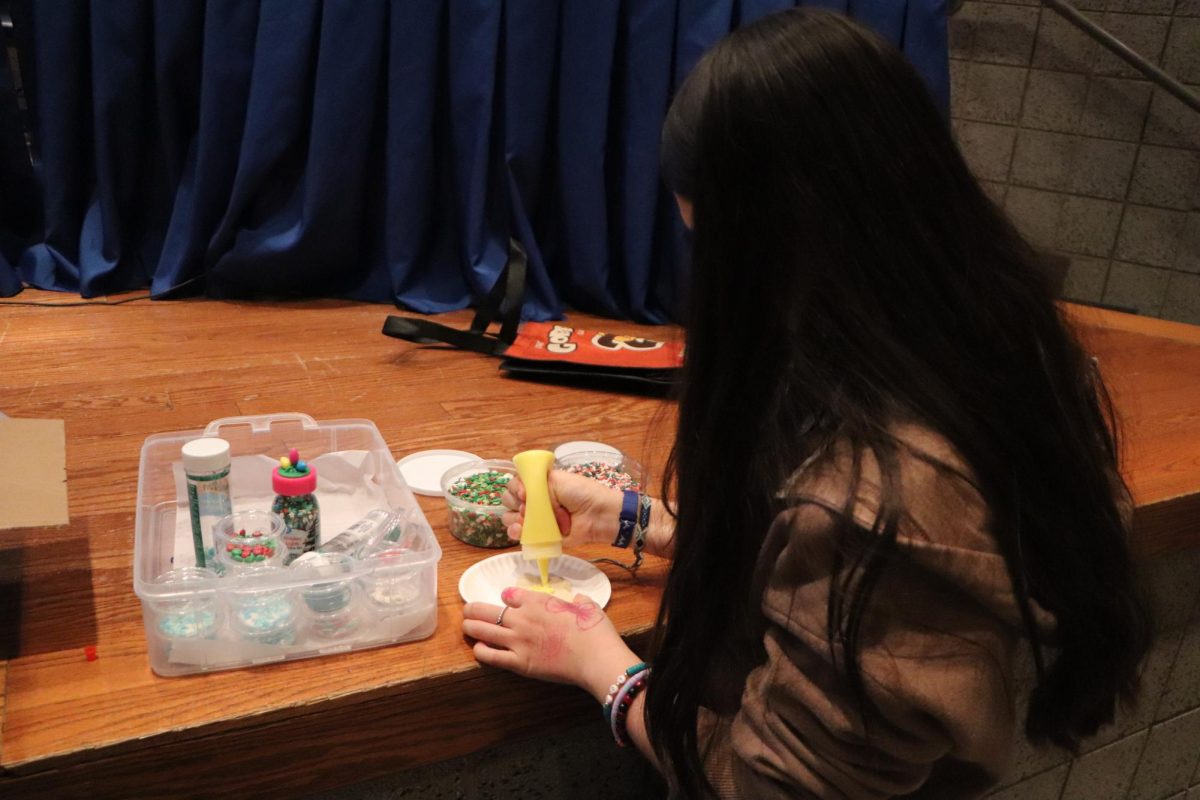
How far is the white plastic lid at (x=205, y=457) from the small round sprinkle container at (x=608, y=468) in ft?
1.00

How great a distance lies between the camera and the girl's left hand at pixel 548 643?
726 mm

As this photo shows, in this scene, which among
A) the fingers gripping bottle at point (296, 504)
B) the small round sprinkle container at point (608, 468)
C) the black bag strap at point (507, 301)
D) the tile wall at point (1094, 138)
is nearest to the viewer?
the fingers gripping bottle at point (296, 504)

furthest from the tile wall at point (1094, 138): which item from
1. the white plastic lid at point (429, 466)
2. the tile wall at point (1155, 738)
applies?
the white plastic lid at point (429, 466)

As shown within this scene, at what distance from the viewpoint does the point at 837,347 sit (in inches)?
24.4

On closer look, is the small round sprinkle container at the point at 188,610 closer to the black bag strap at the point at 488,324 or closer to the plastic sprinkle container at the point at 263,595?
the plastic sprinkle container at the point at 263,595

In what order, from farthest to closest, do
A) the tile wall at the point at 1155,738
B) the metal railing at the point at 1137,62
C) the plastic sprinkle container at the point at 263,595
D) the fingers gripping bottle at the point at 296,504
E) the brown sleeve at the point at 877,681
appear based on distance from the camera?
the metal railing at the point at 1137,62 < the tile wall at the point at 1155,738 < the fingers gripping bottle at the point at 296,504 < the plastic sprinkle container at the point at 263,595 < the brown sleeve at the point at 877,681

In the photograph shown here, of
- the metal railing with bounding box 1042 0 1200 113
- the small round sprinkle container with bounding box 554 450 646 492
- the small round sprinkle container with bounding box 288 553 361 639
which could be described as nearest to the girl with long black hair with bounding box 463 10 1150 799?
the small round sprinkle container with bounding box 288 553 361 639

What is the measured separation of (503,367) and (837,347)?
722 mm

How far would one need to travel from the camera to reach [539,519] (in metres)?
0.82

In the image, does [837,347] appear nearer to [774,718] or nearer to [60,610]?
[774,718]

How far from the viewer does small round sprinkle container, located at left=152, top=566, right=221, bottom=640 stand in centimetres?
67

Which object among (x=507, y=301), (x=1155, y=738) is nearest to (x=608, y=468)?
(x=507, y=301)

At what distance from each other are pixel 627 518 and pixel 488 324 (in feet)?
2.00

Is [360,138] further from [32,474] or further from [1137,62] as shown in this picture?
[1137,62]
